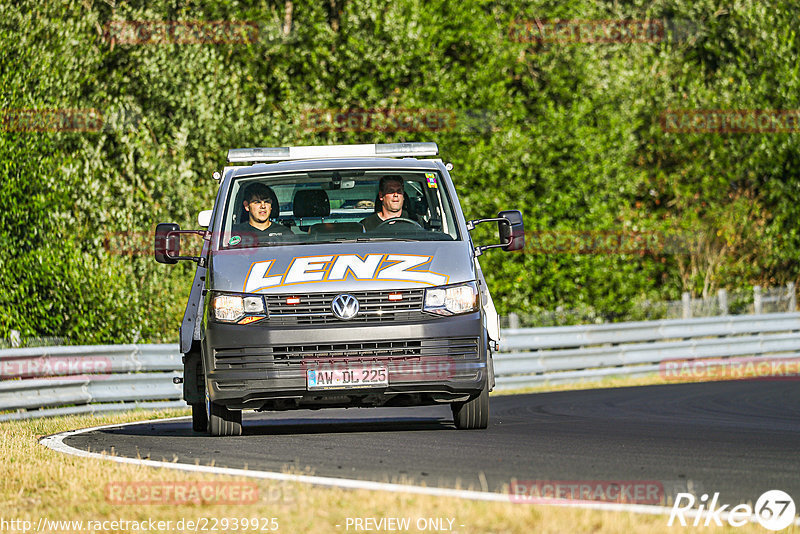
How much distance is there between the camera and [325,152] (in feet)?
37.1

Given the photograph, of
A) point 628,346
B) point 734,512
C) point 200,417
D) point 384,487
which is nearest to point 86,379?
point 200,417

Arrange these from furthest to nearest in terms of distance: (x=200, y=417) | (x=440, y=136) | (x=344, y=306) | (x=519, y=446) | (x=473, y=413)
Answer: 1. (x=440, y=136)
2. (x=200, y=417)
3. (x=473, y=413)
4. (x=344, y=306)
5. (x=519, y=446)

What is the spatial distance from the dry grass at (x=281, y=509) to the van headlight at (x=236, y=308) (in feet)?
5.23

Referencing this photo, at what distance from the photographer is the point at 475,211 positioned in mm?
29844

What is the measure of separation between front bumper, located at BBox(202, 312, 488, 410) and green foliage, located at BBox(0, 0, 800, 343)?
1167cm

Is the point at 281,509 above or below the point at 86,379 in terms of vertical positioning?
above

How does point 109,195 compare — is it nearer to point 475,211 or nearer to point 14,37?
point 14,37

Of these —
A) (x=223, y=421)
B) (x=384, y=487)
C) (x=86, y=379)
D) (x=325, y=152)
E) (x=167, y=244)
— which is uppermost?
(x=325, y=152)

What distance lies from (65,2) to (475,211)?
999 cm

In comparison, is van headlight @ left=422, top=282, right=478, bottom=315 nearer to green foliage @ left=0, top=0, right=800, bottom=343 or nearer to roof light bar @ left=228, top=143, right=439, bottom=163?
roof light bar @ left=228, top=143, right=439, bottom=163

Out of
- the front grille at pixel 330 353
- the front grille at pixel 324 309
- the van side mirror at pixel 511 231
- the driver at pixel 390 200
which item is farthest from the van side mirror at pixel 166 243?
the van side mirror at pixel 511 231

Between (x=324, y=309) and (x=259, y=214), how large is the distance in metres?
1.30

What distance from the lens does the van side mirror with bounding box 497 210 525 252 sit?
392 inches

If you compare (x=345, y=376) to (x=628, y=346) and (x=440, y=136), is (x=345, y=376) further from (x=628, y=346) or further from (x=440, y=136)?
(x=440, y=136)
